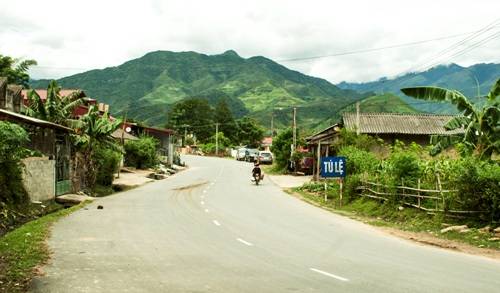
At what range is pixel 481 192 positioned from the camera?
53.7 feet

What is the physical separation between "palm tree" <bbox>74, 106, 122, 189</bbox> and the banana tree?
1756 centimetres

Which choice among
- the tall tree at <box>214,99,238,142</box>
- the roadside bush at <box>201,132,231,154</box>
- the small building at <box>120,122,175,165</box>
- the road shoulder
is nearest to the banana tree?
the road shoulder

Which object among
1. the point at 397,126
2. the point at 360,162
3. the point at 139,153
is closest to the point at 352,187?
the point at 360,162

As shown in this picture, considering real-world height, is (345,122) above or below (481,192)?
above

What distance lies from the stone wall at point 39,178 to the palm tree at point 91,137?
4.96 m

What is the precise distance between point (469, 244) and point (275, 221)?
6.76 m

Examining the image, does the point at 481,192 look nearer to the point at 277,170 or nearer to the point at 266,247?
the point at 266,247

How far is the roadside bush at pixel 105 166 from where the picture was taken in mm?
33391

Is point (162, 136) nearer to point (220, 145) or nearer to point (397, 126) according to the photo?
point (397, 126)

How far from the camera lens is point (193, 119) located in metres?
136

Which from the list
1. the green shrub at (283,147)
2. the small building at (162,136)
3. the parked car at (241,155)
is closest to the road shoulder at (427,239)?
the green shrub at (283,147)

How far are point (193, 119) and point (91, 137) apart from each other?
10598cm

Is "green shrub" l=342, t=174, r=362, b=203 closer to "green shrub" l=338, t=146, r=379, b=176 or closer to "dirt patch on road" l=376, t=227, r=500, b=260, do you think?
"green shrub" l=338, t=146, r=379, b=176

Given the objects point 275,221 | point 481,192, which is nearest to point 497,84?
point 481,192
